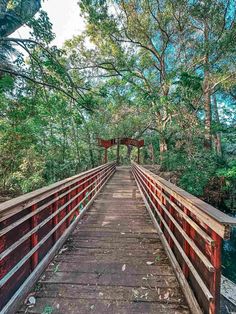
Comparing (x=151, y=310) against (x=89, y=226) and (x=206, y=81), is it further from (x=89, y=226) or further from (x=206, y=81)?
(x=206, y=81)

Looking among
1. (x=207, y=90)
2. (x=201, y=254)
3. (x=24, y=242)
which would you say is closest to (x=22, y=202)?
(x=24, y=242)

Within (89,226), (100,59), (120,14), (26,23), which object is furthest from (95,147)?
(89,226)

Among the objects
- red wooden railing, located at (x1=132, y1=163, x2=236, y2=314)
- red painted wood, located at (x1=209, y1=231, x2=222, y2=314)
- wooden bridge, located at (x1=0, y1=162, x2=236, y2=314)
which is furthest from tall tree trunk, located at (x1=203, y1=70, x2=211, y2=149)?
red painted wood, located at (x1=209, y1=231, x2=222, y2=314)

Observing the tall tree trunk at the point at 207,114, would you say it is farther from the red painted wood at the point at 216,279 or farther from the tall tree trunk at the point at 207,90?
the red painted wood at the point at 216,279

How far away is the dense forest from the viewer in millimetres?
6453

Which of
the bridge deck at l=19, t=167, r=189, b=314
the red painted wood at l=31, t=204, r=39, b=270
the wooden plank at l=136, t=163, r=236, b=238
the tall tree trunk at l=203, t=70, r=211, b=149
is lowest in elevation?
the bridge deck at l=19, t=167, r=189, b=314

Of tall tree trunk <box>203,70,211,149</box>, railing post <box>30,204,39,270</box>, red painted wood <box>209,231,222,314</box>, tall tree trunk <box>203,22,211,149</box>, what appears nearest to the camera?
red painted wood <box>209,231,222,314</box>

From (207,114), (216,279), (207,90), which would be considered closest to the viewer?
(216,279)

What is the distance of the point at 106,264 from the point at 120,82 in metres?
10.4

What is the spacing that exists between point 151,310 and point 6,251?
146 centimetres

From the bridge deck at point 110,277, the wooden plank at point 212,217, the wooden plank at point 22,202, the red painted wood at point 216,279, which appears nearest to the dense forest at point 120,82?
the wooden plank at point 22,202

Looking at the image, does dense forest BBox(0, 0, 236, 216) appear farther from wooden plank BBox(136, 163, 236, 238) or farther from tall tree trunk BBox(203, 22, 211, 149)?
wooden plank BBox(136, 163, 236, 238)

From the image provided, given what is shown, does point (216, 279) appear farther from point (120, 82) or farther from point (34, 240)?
point (120, 82)

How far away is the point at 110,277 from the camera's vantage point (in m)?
2.58
